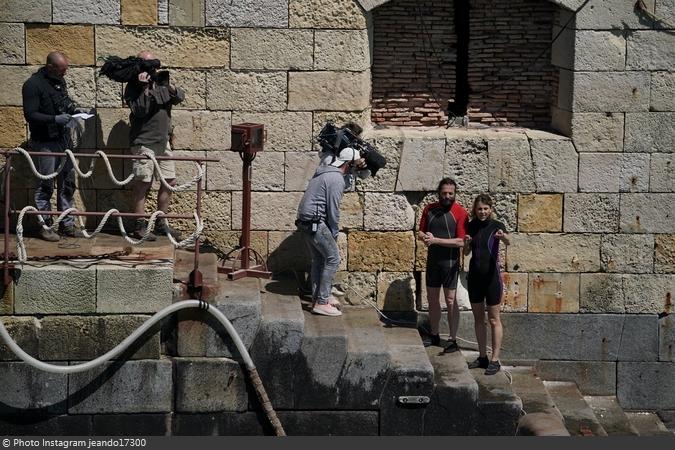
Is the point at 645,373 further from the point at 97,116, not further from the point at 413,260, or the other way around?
the point at 97,116

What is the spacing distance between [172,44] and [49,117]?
141 centimetres

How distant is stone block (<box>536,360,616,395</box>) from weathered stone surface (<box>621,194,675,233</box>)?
1384 millimetres

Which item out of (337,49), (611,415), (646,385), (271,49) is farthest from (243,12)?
(646,385)

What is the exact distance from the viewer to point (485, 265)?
1155 cm

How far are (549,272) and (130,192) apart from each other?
13.5ft

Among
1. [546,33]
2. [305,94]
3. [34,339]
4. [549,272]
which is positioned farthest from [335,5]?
[34,339]

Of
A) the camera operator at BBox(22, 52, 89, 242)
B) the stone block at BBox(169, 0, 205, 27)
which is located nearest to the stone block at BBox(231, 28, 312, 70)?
the stone block at BBox(169, 0, 205, 27)

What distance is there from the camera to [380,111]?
12.8 metres

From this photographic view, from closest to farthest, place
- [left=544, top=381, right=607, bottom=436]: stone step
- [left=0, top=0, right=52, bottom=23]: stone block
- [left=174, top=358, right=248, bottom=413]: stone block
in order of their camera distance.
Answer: [left=174, top=358, right=248, bottom=413]: stone block
[left=544, top=381, right=607, bottom=436]: stone step
[left=0, top=0, right=52, bottom=23]: stone block

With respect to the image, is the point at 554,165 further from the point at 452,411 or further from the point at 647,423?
the point at 452,411

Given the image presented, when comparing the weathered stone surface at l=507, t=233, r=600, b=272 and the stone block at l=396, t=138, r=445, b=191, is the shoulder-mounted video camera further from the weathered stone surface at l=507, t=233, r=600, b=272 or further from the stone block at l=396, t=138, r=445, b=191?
the weathered stone surface at l=507, t=233, r=600, b=272

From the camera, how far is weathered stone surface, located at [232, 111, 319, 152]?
485 inches

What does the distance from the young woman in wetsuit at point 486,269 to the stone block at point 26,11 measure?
4.33 m

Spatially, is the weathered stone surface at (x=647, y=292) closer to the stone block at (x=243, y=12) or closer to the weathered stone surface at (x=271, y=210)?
the weathered stone surface at (x=271, y=210)
